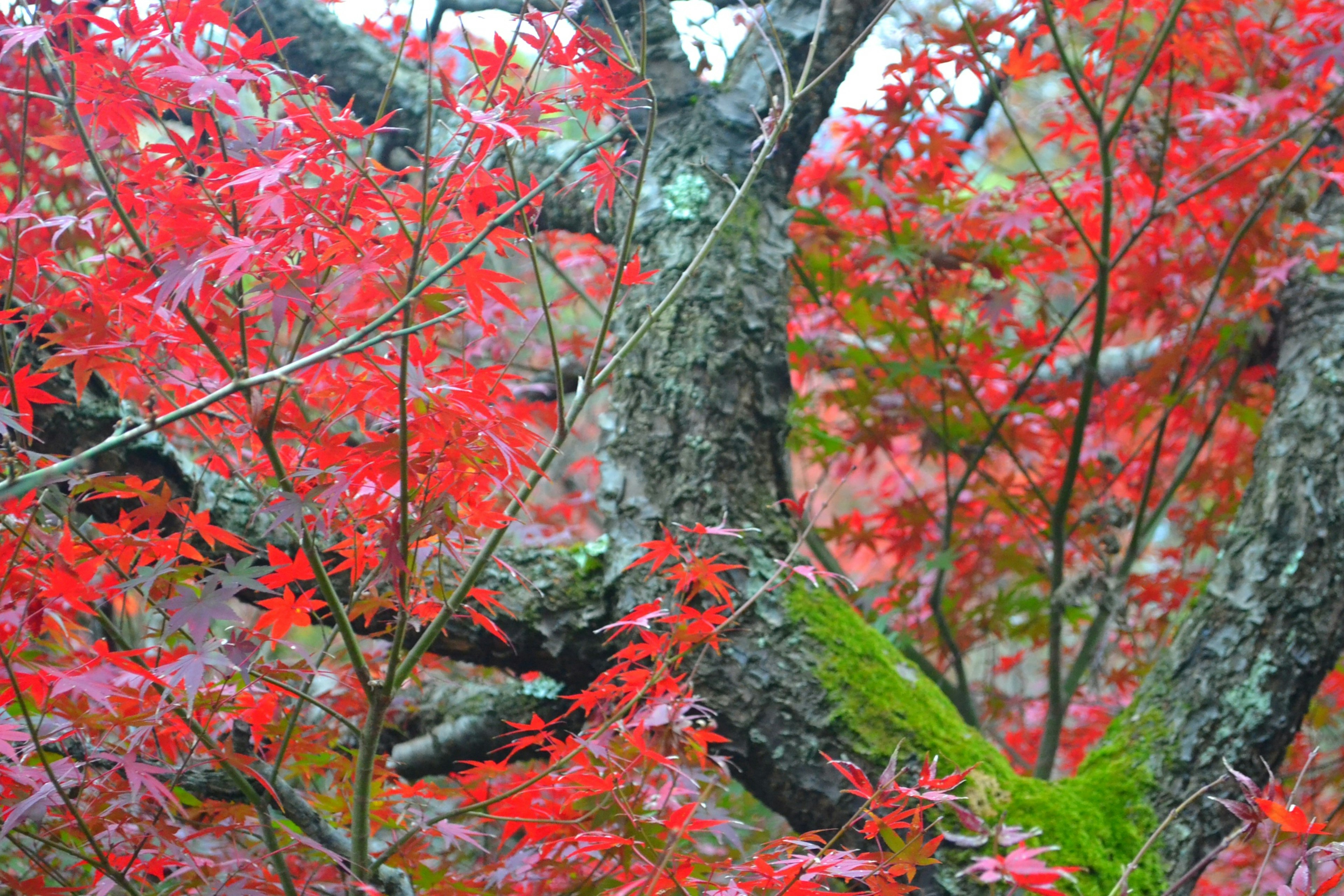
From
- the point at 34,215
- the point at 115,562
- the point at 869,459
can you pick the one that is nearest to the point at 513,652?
the point at 115,562

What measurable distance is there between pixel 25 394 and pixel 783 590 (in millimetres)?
1202

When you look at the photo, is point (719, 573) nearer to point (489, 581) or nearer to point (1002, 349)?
point (489, 581)

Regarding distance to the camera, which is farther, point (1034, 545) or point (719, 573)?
point (1034, 545)

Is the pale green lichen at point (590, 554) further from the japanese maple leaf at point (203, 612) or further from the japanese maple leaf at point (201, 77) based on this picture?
the japanese maple leaf at point (201, 77)

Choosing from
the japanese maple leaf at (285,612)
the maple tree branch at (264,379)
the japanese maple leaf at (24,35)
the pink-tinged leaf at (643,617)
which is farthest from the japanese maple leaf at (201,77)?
the pink-tinged leaf at (643,617)

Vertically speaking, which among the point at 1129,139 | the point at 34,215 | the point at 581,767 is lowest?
the point at 581,767

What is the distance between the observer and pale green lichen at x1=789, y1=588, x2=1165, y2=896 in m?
1.60

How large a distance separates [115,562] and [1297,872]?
1.36 metres

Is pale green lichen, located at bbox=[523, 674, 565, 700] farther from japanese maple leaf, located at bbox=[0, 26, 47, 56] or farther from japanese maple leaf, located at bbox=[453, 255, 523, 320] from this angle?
japanese maple leaf, located at bbox=[0, 26, 47, 56]

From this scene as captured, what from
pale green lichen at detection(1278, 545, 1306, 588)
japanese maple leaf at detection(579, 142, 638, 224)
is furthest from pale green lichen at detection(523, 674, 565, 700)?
pale green lichen at detection(1278, 545, 1306, 588)

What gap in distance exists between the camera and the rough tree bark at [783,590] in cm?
162

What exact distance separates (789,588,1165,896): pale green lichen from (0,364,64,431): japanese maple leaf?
3.93 ft

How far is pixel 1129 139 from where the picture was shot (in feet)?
7.27

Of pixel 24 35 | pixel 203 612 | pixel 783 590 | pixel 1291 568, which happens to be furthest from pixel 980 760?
pixel 24 35
